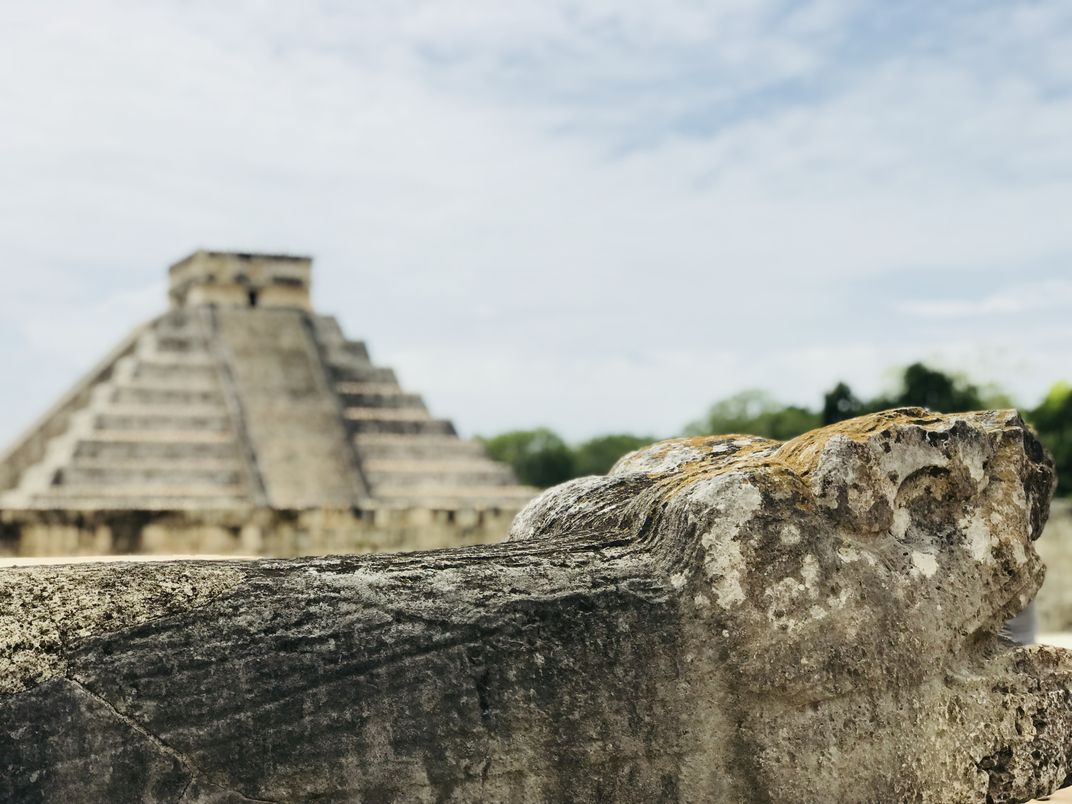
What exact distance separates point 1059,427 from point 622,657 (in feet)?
148

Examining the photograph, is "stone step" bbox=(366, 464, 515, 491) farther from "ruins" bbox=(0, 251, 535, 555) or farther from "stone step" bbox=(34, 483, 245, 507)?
"stone step" bbox=(34, 483, 245, 507)

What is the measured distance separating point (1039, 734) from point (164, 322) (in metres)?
33.1

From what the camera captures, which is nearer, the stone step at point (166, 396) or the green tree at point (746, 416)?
the stone step at point (166, 396)

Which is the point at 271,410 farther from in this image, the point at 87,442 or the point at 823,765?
the point at 823,765

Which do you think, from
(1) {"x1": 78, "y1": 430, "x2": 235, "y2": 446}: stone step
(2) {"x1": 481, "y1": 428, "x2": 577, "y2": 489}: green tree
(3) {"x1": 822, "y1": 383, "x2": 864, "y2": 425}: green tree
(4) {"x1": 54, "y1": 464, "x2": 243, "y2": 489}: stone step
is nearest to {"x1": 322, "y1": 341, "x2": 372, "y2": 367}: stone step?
(1) {"x1": 78, "y1": 430, "x2": 235, "y2": 446}: stone step

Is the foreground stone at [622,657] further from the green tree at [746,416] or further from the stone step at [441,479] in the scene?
the green tree at [746,416]

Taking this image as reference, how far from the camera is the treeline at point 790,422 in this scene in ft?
127

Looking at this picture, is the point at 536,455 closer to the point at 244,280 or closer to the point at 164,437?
the point at 244,280

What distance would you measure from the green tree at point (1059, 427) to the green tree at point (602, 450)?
30886mm

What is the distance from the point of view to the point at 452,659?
3.60 m

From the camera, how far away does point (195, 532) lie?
12688 millimetres

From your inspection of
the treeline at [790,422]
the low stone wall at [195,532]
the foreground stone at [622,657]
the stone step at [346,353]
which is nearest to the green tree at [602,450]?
the treeline at [790,422]

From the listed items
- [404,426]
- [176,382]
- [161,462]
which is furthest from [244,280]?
[161,462]

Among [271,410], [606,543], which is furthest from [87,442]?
[606,543]
